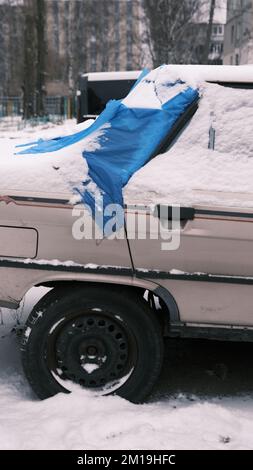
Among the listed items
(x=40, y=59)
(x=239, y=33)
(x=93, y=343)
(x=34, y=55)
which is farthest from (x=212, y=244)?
(x=239, y=33)

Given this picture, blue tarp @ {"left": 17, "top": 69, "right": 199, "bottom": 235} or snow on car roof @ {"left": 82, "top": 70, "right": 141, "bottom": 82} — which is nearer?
blue tarp @ {"left": 17, "top": 69, "right": 199, "bottom": 235}

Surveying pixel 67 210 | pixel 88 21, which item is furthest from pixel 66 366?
pixel 88 21

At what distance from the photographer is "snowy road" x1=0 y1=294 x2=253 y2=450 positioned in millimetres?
2768

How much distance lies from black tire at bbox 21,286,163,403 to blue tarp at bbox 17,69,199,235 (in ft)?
1.50

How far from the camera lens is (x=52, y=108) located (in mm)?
45344

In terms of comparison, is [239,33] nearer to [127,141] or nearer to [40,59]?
[40,59]

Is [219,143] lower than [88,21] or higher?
lower

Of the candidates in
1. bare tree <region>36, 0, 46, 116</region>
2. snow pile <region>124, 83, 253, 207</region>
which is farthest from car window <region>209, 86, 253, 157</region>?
bare tree <region>36, 0, 46, 116</region>

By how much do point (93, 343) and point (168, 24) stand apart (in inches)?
1347

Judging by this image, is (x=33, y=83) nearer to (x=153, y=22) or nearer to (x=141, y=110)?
(x=153, y=22)

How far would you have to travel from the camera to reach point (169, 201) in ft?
9.62

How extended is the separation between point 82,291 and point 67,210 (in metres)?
0.48

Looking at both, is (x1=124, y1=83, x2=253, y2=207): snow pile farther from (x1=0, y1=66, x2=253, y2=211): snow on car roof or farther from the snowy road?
the snowy road

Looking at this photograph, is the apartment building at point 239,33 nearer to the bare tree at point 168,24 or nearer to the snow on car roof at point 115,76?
the bare tree at point 168,24
